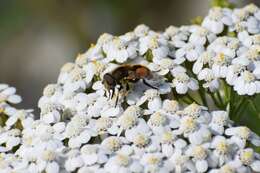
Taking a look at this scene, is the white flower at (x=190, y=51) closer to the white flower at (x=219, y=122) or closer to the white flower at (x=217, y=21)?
the white flower at (x=217, y=21)

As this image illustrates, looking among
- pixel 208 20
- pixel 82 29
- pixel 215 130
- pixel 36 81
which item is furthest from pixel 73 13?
pixel 215 130

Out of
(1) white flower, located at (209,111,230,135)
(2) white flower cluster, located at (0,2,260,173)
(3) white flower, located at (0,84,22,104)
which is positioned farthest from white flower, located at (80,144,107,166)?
(3) white flower, located at (0,84,22,104)

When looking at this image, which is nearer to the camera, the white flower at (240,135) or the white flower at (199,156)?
the white flower at (199,156)

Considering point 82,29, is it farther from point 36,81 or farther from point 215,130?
point 215,130

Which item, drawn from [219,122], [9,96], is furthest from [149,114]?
[9,96]

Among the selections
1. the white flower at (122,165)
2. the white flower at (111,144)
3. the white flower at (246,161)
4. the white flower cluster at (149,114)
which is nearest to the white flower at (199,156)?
the white flower cluster at (149,114)

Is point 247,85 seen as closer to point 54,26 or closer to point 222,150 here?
point 222,150
